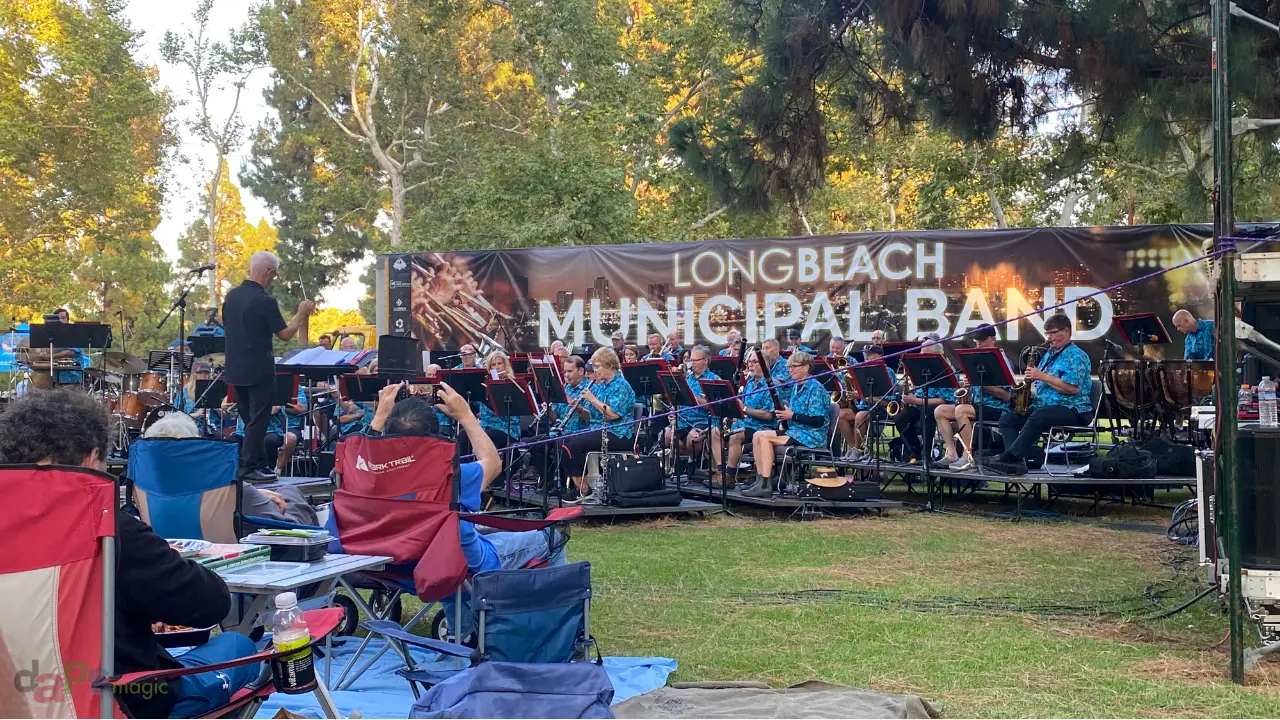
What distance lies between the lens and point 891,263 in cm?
1515

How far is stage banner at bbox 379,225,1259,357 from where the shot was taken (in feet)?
46.6

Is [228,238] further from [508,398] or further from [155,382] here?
[508,398]

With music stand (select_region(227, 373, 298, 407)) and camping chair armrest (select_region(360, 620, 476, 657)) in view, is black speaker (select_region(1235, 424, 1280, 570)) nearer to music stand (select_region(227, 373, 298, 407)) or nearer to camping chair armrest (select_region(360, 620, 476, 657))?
camping chair armrest (select_region(360, 620, 476, 657))

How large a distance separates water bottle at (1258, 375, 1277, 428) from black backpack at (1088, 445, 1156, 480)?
4.95m

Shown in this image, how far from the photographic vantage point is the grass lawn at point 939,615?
4.88 meters

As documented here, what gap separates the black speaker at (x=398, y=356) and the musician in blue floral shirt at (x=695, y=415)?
3.19 m

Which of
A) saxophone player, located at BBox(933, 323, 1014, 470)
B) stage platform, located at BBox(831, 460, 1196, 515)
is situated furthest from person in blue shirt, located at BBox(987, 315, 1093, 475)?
saxophone player, located at BBox(933, 323, 1014, 470)

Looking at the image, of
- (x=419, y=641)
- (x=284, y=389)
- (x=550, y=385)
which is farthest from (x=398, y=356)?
(x=419, y=641)

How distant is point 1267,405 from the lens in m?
5.32

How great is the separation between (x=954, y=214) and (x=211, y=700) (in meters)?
21.8

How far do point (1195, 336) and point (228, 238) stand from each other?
45.7 meters

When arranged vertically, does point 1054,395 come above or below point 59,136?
below

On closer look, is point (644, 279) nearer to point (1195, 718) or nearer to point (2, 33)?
point (1195, 718)

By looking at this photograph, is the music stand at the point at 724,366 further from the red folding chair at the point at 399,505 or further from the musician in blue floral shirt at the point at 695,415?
the red folding chair at the point at 399,505
